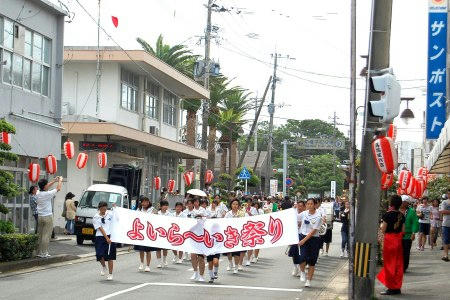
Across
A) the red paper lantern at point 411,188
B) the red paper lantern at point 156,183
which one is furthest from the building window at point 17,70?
the red paper lantern at point 156,183

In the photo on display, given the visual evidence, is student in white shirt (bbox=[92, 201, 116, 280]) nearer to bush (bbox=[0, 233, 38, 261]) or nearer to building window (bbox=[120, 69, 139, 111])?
bush (bbox=[0, 233, 38, 261])

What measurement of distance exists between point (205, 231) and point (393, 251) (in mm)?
4406

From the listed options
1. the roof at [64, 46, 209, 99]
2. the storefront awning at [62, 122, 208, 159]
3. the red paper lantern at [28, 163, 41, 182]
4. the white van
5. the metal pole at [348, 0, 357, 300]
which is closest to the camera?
the metal pole at [348, 0, 357, 300]

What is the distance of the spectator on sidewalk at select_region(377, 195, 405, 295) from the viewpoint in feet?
52.4

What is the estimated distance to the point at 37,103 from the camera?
96.0 ft

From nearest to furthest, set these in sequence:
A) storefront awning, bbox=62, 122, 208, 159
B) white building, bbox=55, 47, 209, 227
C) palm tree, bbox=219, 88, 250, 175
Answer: storefront awning, bbox=62, 122, 208, 159 < white building, bbox=55, 47, 209, 227 < palm tree, bbox=219, 88, 250, 175

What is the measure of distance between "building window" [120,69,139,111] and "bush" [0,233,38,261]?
19663 mm

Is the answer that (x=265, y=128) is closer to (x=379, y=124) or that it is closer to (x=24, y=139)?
(x=24, y=139)

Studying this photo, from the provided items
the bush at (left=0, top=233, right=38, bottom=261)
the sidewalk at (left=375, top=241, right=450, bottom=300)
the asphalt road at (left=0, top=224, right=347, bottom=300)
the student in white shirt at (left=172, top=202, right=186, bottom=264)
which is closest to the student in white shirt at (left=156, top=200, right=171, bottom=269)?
the asphalt road at (left=0, top=224, right=347, bottom=300)

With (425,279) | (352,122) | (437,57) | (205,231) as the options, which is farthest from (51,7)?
(352,122)

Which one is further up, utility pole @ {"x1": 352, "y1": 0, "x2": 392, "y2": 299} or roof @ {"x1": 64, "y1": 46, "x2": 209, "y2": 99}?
roof @ {"x1": 64, "y1": 46, "x2": 209, "y2": 99}

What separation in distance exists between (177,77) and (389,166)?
105ft

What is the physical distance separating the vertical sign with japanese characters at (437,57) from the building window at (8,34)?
13.2m

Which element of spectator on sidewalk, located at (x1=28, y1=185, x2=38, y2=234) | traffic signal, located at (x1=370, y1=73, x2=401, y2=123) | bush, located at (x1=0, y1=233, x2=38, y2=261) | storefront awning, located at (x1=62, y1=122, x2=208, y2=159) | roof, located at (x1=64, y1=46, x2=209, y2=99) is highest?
roof, located at (x1=64, y1=46, x2=209, y2=99)
